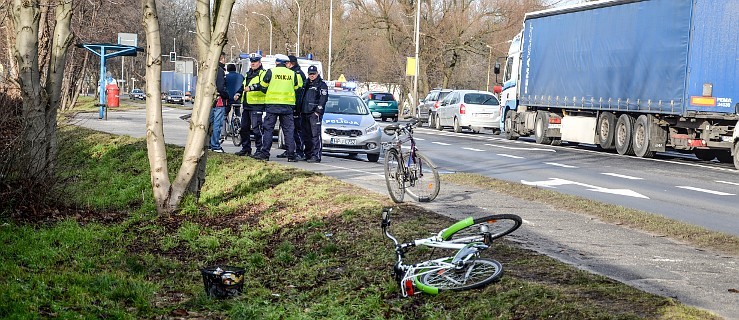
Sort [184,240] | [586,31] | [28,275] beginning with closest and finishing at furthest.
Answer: [28,275] < [184,240] < [586,31]

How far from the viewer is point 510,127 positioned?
114ft

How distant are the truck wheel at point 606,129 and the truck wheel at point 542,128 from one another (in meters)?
3.44

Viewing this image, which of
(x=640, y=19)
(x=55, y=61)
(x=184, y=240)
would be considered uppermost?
(x=640, y=19)

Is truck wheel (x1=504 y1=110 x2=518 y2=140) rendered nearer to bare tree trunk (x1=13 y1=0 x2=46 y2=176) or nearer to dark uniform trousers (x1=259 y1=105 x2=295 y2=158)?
dark uniform trousers (x1=259 y1=105 x2=295 y2=158)

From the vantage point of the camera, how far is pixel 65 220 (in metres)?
12.0

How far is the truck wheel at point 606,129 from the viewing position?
27.3 meters

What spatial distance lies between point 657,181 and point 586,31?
12211mm

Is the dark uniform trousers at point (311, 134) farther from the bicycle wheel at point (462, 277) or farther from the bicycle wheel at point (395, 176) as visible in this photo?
the bicycle wheel at point (462, 277)

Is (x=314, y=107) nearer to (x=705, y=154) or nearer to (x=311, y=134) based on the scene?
(x=311, y=134)

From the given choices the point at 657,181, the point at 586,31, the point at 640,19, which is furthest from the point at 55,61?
the point at 586,31

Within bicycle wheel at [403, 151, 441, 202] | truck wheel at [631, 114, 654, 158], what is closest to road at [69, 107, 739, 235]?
truck wheel at [631, 114, 654, 158]

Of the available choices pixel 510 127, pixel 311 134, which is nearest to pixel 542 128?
pixel 510 127

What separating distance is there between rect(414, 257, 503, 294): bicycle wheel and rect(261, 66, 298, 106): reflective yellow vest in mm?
10601

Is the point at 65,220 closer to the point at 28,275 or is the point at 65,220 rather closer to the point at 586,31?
the point at 28,275
